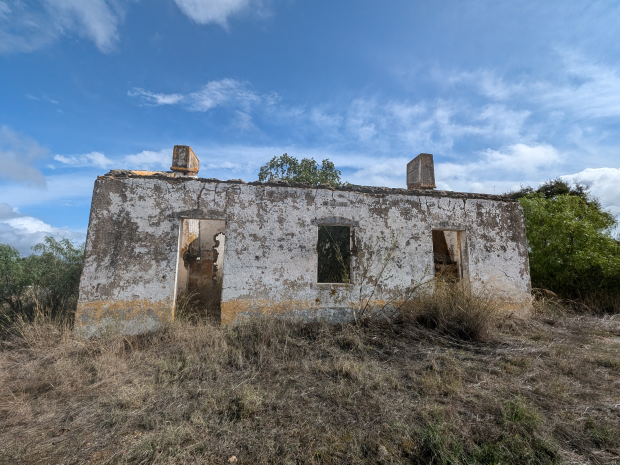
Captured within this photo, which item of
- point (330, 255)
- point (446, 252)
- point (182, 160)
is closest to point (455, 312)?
point (446, 252)

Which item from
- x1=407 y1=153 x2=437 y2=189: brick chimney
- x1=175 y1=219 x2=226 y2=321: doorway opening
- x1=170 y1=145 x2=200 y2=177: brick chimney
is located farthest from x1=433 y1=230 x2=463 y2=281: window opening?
x1=170 y1=145 x2=200 y2=177: brick chimney

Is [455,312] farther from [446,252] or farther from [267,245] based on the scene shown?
[267,245]

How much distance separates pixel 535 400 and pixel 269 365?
3.52 m

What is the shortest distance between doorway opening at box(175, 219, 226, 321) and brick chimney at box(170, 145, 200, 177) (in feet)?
5.23

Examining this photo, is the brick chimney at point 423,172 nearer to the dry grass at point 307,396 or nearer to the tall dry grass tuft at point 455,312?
the tall dry grass tuft at point 455,312

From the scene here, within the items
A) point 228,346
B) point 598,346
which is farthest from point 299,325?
point 598,346

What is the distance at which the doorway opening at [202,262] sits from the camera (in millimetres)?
9484

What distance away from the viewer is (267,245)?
711 cm

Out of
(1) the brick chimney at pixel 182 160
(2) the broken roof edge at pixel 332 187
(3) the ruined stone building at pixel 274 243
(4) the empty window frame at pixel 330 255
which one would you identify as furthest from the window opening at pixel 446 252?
(1) the brick chimney at pixel 182 160

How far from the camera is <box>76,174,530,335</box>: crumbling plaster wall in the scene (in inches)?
257

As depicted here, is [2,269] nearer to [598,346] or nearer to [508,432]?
[508,432]

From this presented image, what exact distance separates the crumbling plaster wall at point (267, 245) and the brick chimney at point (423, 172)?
2.75 ft

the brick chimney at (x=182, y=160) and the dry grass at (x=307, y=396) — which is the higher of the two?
the brick chimney at (x=182, y=160)

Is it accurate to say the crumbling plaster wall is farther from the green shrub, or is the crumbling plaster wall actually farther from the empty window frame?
the empty window frame
